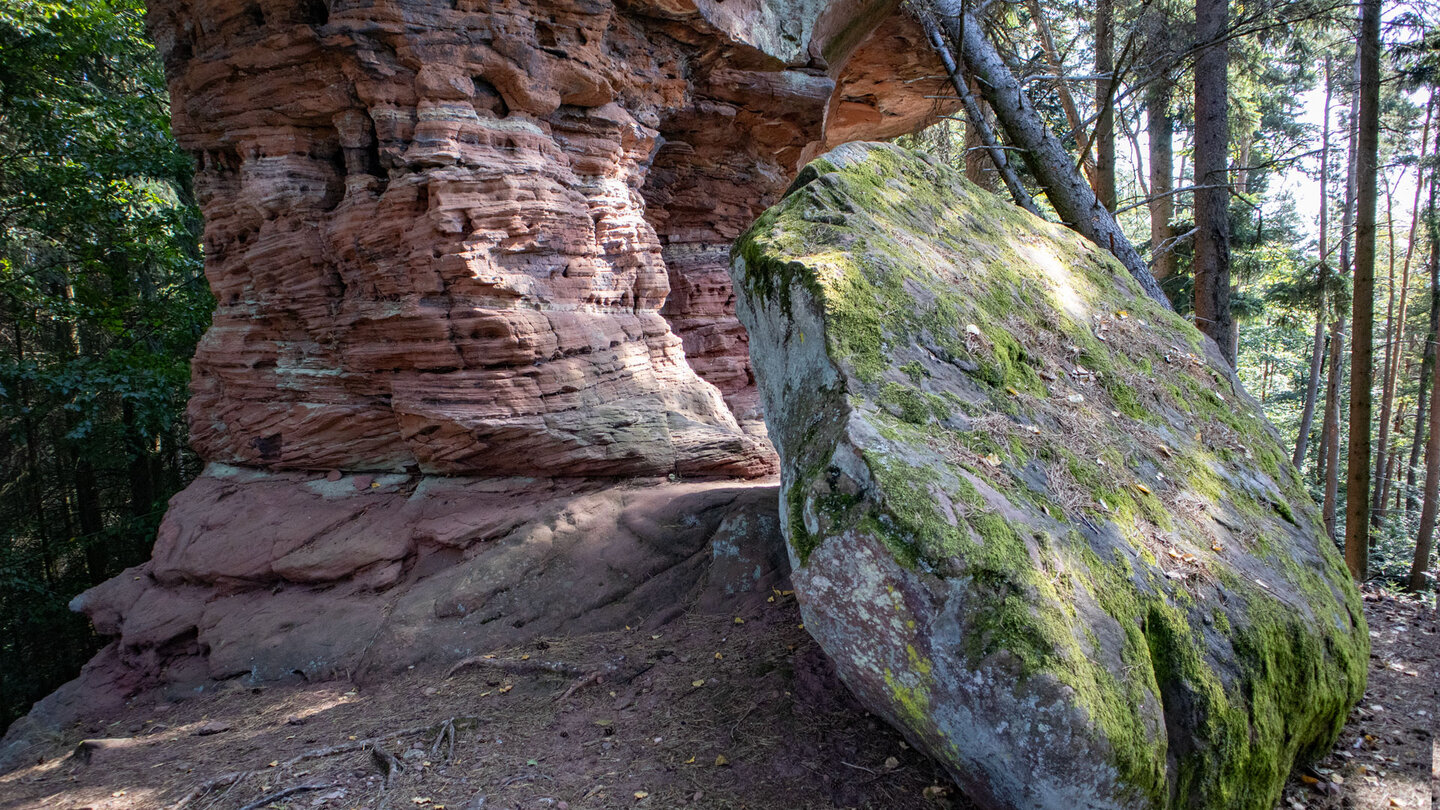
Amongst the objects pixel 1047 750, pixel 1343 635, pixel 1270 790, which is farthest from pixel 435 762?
pixel 1343 635

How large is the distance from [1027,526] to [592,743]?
2572 mm

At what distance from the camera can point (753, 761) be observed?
11.4 ft

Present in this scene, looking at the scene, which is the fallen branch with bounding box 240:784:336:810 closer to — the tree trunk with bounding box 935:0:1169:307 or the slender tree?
the tree trunk with bounding box 935:0:1169:307

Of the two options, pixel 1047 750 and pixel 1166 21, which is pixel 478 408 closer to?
pixel 1047 750

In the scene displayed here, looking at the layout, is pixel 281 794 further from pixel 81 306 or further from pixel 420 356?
pixel 81 306

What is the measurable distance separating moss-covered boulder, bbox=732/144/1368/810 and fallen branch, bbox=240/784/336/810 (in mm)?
2815

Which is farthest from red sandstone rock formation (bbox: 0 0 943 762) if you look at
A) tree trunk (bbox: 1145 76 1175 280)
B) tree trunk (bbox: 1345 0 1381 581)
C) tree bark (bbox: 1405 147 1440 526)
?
tree bark (bbox: 1405 147 1440 526)

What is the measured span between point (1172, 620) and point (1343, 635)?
6.17 feet

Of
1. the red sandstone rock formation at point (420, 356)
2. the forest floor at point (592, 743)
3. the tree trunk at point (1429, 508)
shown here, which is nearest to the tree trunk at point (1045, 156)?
the red sandstone rock formation at point (420, 356)

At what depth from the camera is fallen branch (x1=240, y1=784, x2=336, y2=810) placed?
11.6ft

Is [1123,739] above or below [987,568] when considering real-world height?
below

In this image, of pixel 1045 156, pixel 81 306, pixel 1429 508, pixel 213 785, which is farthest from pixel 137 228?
pixel 1429 508

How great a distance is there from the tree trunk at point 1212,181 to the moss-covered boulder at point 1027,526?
3.38m

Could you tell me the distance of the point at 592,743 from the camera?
3.85 metres
